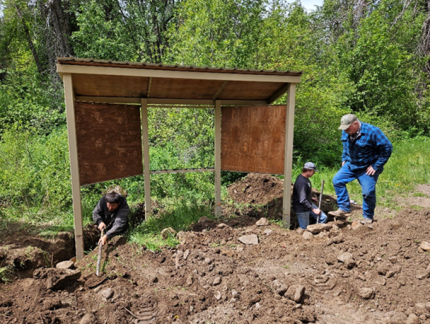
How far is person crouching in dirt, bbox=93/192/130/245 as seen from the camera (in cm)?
489

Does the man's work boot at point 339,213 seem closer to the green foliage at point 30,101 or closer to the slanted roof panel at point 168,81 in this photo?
the slanted roof panel at point 168,81

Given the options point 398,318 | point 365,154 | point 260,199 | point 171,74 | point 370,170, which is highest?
point 171,74

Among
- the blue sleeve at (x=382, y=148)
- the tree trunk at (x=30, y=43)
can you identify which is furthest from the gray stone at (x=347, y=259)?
the tree trunk at (x=30, y=43)

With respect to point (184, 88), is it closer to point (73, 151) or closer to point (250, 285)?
point (73, 151)

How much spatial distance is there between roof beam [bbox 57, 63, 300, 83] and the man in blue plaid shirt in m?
1.35

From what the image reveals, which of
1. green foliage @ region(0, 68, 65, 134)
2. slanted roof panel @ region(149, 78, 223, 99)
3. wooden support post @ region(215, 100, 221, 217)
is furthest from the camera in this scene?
green foliage @ region(0, 68, 65, 134)

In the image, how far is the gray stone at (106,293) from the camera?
3.22 metres

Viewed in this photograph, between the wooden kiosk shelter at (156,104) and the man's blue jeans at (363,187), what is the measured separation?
1.07 meters

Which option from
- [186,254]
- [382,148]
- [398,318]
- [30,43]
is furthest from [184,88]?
[30,43]

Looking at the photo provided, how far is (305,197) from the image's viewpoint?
5.34 meters

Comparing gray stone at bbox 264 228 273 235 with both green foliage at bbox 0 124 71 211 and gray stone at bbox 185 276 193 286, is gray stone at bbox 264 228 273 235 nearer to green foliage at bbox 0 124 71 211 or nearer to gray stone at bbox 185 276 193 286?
gray stone at bbox 185 276 193 286

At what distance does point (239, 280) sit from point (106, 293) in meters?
1.57

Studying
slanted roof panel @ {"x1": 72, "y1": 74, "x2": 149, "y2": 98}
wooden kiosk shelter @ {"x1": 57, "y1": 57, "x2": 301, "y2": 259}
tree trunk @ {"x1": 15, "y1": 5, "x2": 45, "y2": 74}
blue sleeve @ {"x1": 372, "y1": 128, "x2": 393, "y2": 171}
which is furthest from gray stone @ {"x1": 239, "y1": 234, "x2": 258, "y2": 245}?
tree trunk @ {"x1": 15, "y1": 5, "x2": 45, "y2": 74}

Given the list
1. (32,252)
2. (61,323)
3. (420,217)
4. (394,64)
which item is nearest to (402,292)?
(420,217)
